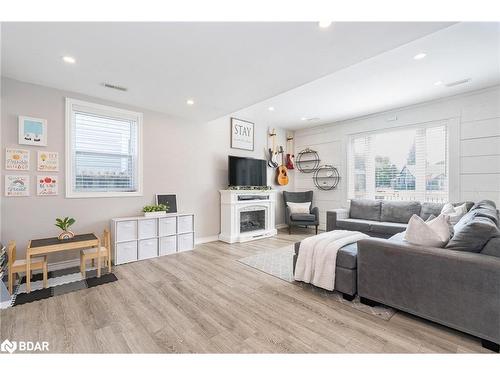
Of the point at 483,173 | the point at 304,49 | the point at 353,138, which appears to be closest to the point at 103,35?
the point at 304,49

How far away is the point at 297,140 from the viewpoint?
21.0 feet

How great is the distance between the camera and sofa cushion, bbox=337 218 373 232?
418 centimetres

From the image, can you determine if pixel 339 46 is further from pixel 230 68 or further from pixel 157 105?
pixel 157 105

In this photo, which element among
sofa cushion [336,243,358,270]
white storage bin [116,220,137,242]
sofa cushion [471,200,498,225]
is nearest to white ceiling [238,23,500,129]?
sofa cushion [471,200,498,225]

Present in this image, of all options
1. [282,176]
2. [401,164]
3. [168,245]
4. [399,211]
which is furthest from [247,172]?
[401,164]

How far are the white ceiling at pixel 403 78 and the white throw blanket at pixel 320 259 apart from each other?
2.16 meters

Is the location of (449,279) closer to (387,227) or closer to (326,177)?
(387,227)

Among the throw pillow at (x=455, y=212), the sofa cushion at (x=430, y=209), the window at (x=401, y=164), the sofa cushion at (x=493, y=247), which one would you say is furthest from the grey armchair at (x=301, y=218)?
the sofa cushion at (x=493, y=247)

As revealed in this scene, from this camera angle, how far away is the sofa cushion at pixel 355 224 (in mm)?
4176

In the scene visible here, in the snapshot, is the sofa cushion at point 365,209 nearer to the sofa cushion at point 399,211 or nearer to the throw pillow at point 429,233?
the sofa cushion at point 399,211

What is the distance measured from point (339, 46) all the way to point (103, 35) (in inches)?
81.5

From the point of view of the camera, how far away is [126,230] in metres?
3.36

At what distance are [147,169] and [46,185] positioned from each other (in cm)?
131

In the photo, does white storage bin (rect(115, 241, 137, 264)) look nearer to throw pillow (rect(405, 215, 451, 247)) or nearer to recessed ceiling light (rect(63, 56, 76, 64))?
recessed ceiling light (rect(63, 56, 76, 64))
